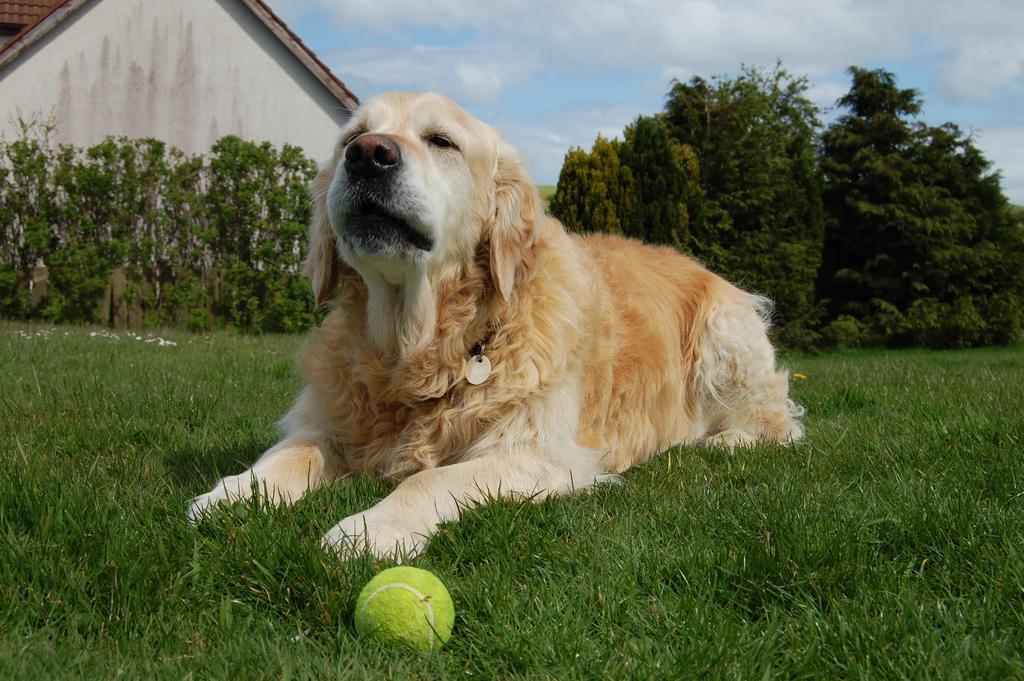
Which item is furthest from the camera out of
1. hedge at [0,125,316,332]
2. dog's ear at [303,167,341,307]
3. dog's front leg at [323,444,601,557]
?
hedge at [0,125,316,332]

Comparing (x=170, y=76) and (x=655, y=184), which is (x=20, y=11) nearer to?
(x=170, y=76)

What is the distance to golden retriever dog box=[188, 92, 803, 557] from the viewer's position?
311cm

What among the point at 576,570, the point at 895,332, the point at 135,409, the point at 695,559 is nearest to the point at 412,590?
the point at 576,570

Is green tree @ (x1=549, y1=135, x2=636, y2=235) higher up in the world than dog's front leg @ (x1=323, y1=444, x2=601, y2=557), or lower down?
higher up

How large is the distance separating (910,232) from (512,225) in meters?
12.5

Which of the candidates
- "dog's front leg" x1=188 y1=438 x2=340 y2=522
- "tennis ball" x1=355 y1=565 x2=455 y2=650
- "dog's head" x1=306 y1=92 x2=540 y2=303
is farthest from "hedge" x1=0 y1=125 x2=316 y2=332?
"tennis ball" x1=355 y1=565 x2=455 y2=650

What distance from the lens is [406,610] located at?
1.93 m

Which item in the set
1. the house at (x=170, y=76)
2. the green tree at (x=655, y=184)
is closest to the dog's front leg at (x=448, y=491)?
the green tree at (x=655, y=184)

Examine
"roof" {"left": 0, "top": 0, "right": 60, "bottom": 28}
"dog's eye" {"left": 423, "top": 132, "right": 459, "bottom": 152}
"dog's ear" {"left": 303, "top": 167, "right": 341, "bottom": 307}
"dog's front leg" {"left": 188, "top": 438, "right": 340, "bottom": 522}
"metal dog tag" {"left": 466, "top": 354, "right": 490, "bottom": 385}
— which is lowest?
"dog's front leg" {"left": 188, "top": 438, "right": 340, "bottom": 522}

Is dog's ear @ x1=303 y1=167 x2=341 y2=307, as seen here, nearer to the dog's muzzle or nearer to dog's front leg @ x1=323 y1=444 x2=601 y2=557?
the dog's muzzle

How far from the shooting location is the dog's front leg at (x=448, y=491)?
8.18 feet

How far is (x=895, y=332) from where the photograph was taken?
47.1ft

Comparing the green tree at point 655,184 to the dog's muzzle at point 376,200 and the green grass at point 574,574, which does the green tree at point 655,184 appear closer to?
the green grass at point 574,574

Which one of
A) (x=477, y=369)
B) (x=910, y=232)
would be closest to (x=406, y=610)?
(x=477, y=369)
